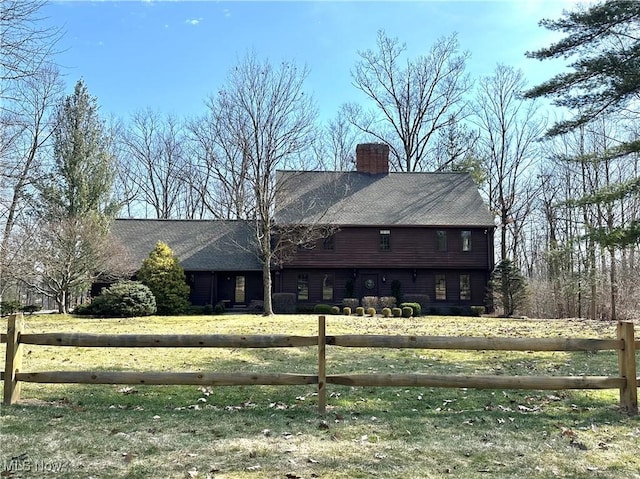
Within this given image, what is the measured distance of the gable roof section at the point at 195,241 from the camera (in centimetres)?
2906

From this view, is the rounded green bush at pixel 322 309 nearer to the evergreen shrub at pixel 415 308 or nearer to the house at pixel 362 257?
the house at pixel 362 257

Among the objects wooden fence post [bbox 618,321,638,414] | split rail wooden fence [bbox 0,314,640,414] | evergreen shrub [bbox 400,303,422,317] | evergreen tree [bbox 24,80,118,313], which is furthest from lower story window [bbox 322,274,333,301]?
wooden fence post [bbox 618,321,638,414]

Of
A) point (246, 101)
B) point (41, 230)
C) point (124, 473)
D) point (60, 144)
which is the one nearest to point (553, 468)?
point (124, 473)

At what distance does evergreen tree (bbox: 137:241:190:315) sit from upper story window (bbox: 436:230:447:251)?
1546cm

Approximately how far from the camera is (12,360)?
5988mm

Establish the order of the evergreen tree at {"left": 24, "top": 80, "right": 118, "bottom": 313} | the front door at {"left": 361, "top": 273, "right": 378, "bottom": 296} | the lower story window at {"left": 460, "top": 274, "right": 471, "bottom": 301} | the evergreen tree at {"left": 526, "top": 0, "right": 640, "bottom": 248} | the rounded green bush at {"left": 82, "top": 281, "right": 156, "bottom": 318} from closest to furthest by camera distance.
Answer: the evergreen tree at {"left": 526, "top": 0, "right": 640, "bottom": 248} → the rounded green bush at {"left": 82, "top": 281, "right": 156, "bottom": 318} → the evergreen tree at {"left": 24, "top": 80, "right": 118, "bottom": 313} → the front door at {"left": 361, "top": 273, "right": 378, "bottom": 296} → the lower story window at {"left": 460, "top": 274, "right": 471, "bottom": 301}

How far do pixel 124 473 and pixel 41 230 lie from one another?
2258cm

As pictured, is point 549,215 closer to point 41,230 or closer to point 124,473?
point 41,230

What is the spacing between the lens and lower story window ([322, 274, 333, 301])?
29406 millimetres

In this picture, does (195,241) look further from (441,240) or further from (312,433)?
(312,433)

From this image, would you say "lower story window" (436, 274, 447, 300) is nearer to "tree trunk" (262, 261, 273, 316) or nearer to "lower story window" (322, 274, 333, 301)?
"lower story window" (322, 274, 333, 301)

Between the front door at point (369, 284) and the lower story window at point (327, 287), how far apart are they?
201 cm

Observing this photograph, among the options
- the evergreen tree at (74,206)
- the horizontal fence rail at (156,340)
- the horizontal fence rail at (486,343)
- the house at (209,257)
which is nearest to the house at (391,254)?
the house at (209,257)

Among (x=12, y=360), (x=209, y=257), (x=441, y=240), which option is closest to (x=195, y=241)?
(x=209, y=257)
